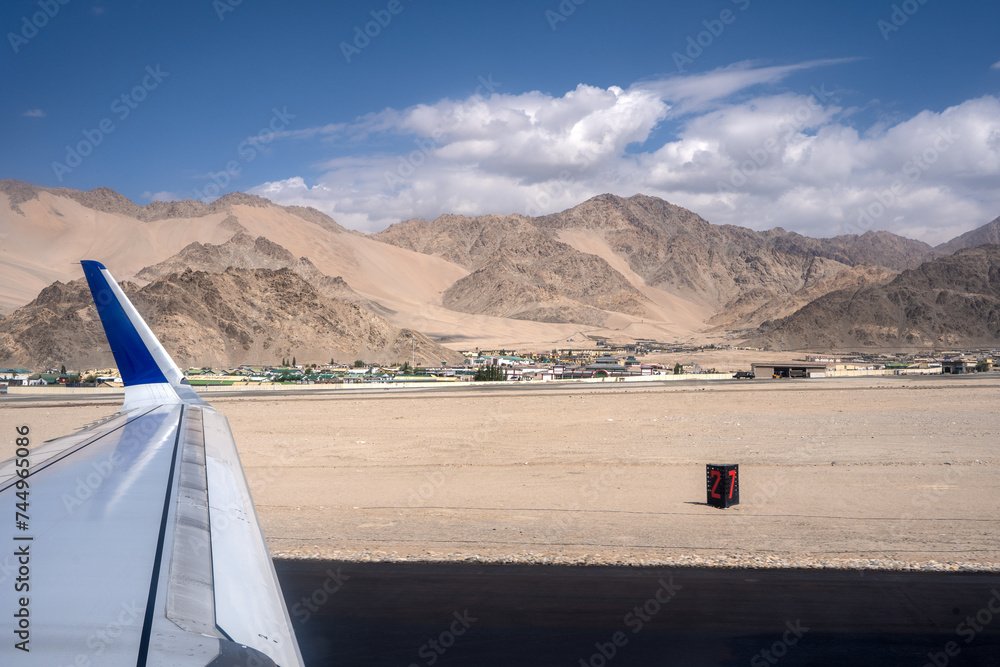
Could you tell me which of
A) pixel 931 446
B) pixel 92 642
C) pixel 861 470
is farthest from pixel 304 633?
pixel 931 446

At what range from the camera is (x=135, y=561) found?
3086mm

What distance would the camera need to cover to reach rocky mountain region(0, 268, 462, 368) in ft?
340

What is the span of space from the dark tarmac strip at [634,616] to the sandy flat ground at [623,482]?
1.16 metres

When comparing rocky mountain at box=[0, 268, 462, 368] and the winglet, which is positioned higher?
rocky mountain at box=[0, 268, 462, 368]

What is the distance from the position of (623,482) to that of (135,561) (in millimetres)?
18110

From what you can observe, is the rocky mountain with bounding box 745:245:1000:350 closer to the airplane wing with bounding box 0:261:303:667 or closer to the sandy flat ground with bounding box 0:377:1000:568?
the sandy flat ground with bounding box 0:377:1000:568

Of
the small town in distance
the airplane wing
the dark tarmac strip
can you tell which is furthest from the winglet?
the small town in distance

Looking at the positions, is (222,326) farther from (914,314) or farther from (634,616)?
(914,314)

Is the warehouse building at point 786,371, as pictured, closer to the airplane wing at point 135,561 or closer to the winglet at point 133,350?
the winglet at point 133,350

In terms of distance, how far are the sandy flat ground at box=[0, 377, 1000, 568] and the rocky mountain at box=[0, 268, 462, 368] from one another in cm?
6884

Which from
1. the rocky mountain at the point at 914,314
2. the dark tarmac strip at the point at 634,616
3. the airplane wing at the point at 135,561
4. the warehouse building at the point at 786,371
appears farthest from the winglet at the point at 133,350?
the rocky mountain at the point at 914,314

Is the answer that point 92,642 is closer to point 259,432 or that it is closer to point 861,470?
point 861,470

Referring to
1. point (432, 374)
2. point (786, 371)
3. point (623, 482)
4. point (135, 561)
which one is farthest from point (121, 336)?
point (786, 371)

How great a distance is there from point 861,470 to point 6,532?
2206cm
